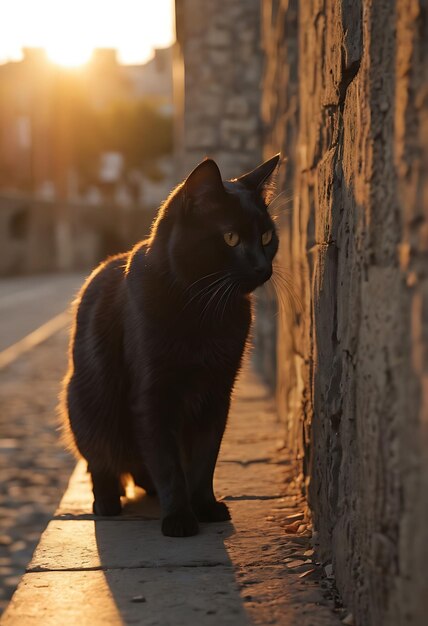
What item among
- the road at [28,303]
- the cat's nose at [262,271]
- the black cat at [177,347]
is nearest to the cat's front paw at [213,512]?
the black cat at [177,347]

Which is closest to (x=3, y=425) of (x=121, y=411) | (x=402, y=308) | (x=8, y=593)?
(x=8, y=593)

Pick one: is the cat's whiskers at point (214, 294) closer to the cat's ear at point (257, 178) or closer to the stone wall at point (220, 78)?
the cat's ear at point (257, 178)

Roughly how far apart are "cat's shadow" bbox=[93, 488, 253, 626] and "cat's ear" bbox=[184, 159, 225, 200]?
42.6 inches

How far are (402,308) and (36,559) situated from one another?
1567 millimetres

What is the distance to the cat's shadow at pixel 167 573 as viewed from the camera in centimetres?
226

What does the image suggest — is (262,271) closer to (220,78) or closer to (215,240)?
(215,240)

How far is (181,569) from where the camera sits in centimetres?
259

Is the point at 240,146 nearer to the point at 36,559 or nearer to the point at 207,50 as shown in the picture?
the point at 207,50

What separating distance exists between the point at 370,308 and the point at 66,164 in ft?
128

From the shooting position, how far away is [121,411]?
316 centimetres

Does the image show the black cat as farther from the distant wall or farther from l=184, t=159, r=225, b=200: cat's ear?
the distant wall

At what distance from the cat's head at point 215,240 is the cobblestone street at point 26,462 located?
5.60ft

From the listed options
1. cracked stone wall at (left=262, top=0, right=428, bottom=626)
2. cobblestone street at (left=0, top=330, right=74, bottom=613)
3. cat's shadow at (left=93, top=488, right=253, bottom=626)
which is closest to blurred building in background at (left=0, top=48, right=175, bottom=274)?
cobblestone street at (left=0, top=330, right=74, bottom=613)

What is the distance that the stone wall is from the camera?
8.41 metres
